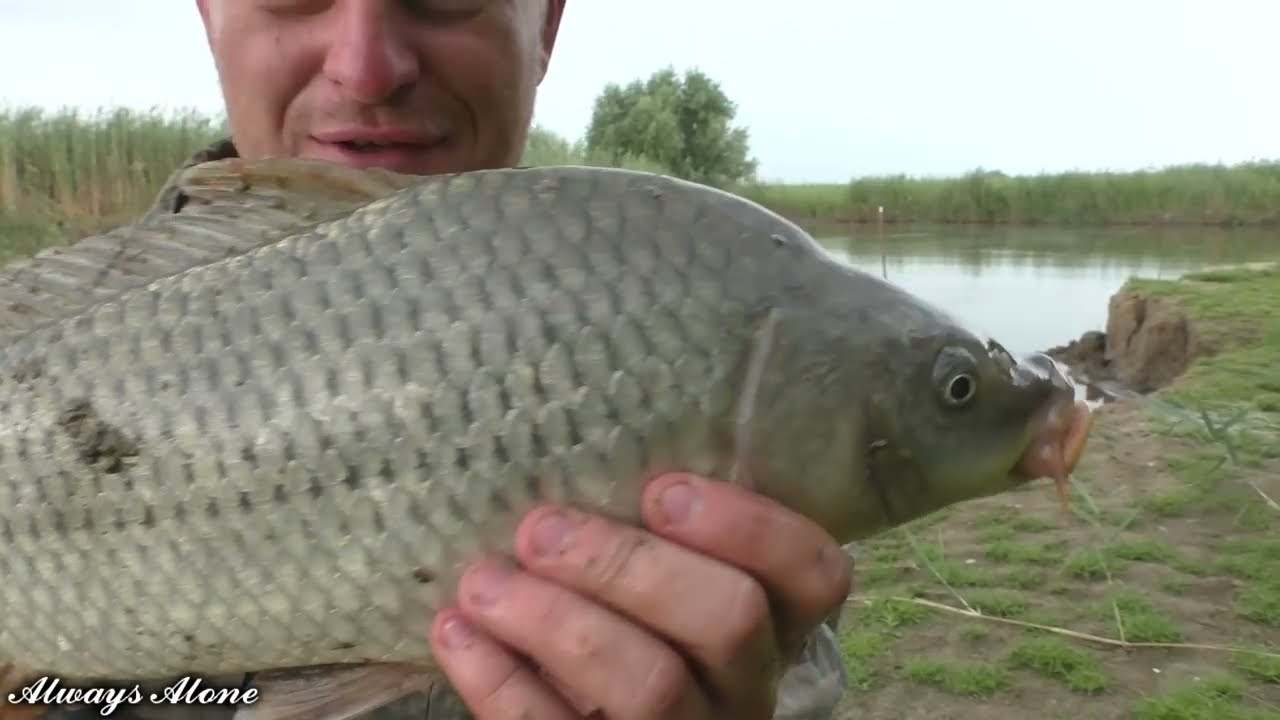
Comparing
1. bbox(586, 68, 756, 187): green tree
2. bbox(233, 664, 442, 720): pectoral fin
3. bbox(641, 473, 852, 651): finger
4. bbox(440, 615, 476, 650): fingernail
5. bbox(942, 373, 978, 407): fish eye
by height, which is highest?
bbox(586, 68, 756, 187): green tree

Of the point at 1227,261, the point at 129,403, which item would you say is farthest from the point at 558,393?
the point at 1227,261

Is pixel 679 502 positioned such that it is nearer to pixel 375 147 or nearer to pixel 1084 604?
pixel 375 147

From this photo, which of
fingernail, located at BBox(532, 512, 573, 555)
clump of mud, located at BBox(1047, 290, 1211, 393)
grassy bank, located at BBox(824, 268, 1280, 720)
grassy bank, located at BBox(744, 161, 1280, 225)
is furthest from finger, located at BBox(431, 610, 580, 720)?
grassy bank, located at BBox(744, 161, 1280, 225)

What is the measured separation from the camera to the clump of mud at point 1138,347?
8.16 metres

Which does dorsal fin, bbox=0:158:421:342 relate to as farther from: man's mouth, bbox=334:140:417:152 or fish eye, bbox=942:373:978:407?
fish eye, bbox=942:373:978:407

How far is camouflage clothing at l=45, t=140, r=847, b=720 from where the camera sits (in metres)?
1.39

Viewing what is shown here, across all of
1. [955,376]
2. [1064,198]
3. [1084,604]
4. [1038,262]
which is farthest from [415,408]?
[1064,198]

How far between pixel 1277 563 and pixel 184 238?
400 cm

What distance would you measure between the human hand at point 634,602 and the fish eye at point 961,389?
0.20 metres

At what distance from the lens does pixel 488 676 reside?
1004 mm

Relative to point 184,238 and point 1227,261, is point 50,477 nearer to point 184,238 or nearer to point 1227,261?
point 184,238

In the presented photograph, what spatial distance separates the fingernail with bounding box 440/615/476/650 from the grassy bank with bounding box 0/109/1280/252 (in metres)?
2.38

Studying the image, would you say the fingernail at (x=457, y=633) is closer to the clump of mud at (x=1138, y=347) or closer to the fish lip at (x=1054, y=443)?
the fish lip at (x=1054, y=443)

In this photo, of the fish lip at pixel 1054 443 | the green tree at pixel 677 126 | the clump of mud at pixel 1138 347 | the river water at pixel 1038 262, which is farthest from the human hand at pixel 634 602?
the green tree at pixel 677 126
